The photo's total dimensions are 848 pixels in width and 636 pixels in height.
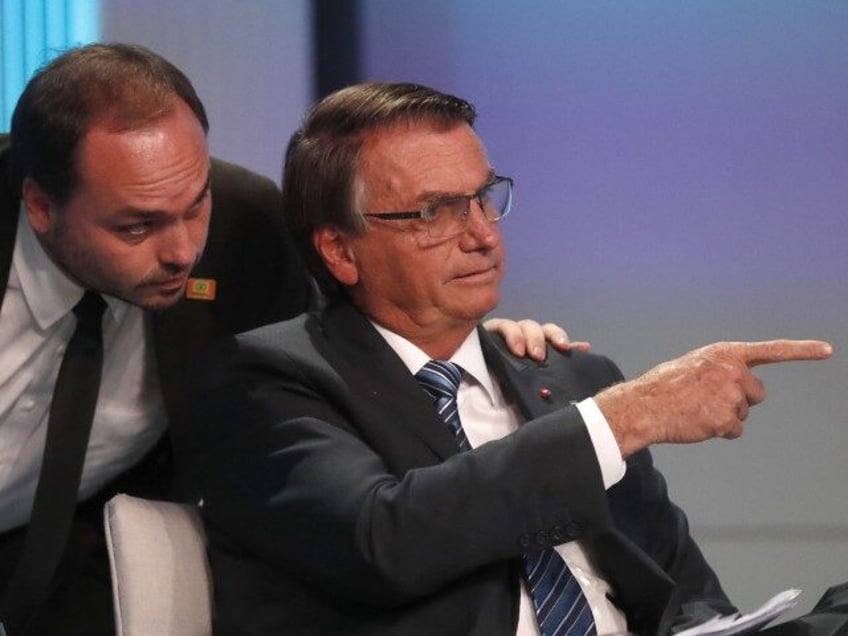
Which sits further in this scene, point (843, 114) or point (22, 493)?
point (843, 114)

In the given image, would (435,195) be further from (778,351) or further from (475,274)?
(778,351)

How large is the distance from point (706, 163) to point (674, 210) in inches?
5.5

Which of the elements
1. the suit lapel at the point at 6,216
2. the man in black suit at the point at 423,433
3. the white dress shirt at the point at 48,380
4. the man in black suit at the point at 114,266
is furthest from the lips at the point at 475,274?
the suit lapel at the point at 6,216

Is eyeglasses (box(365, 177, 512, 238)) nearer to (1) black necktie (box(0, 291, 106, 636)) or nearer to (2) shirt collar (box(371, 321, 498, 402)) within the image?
(2) shirt collar (box(371, 321, 498, 402))

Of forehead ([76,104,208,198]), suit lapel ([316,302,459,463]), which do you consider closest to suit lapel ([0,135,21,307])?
forehead ([76,104,208,198])

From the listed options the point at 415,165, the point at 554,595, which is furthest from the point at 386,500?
the point at 415,165

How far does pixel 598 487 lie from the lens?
1.70 m

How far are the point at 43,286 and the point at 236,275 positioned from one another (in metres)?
0.32

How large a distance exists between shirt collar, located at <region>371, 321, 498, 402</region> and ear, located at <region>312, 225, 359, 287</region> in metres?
0.08

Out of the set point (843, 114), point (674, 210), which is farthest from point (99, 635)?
point (843, 114)

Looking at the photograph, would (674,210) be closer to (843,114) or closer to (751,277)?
(751,277)

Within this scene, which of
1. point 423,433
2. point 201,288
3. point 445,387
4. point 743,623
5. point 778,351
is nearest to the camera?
point 743,623

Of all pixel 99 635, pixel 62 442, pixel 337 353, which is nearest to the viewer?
pixel 337 353

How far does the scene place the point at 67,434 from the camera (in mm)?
2143
